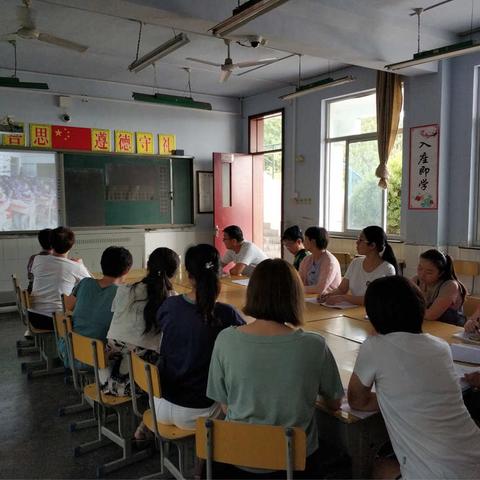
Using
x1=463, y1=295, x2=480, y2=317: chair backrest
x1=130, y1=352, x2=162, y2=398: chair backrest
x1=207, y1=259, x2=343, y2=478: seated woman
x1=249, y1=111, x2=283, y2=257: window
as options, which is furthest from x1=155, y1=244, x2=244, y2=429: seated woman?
x1=249, y1=111, x2=283, y2=257: window

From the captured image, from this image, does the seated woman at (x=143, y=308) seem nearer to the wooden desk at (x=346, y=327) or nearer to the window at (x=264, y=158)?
the wooden desk at (x=346, y=327)

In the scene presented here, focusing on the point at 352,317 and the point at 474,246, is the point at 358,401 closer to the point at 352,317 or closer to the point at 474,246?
the point at 352,317

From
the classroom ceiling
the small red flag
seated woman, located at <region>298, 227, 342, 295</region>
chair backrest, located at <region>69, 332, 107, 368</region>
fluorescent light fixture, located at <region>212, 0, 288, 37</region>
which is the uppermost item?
the classroom ceiling

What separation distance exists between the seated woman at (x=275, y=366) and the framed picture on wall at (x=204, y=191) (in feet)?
20.0

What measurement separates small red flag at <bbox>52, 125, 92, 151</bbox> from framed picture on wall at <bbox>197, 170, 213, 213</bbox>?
1.85 m

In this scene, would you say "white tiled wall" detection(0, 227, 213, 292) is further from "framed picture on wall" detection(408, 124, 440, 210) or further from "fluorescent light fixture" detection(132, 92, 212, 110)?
"framed picture on wall" detection(408, 124, 440, 210)

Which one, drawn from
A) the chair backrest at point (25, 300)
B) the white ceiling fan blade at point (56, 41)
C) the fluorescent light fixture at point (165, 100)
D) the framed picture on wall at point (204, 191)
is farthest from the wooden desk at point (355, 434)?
the framed picture on wall at point (204, 191)

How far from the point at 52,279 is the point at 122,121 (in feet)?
12.5

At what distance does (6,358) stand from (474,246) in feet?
16.1

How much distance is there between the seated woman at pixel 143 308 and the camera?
2.37 m

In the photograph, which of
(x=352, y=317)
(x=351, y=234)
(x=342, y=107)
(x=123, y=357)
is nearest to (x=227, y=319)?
(x=123, y=357)

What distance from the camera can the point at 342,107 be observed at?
6480 mm

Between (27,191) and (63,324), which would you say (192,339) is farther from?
(27,191)

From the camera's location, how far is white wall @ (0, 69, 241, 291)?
6.22 m
